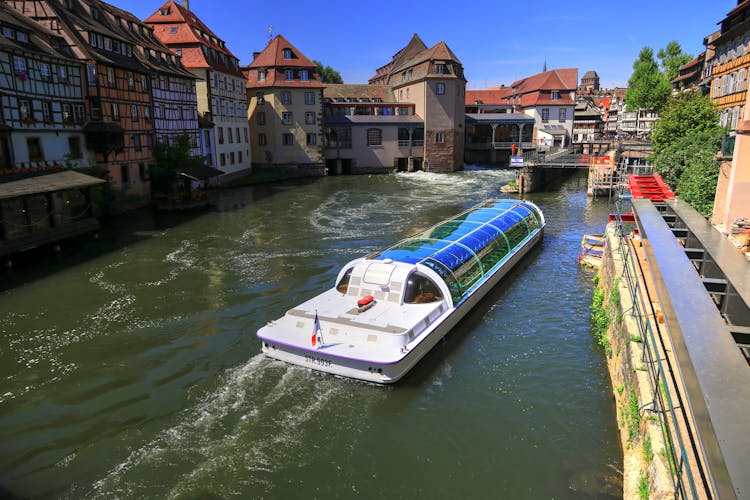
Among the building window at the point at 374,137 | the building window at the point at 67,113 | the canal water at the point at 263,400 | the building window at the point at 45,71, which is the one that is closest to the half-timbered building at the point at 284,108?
the building window at the point at 374,137

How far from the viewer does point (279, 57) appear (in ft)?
193

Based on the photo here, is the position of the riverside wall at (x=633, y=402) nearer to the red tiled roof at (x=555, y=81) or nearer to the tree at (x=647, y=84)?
the red tiled roof at (x=555, y=81)

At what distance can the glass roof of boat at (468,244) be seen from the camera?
1603cm

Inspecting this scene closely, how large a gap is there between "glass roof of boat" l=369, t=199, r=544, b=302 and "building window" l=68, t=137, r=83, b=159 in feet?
77.4

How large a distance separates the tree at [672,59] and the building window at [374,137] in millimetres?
47029

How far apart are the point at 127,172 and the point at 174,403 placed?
1141 inches

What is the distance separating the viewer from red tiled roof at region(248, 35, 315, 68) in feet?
193

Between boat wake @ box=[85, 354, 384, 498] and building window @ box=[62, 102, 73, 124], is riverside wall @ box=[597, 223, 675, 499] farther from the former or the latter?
building window @ box=[62, 102, 73, 124]

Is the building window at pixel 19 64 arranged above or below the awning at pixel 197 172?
above

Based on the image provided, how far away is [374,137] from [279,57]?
14.2 m

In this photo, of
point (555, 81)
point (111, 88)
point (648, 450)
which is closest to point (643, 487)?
point (648, 450)

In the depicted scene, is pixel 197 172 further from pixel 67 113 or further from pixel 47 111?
pixel 47 111

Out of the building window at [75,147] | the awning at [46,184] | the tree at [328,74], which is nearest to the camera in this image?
the awning at [46,184]

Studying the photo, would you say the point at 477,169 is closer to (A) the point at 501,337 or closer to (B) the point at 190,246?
(B) the point at 190,246
